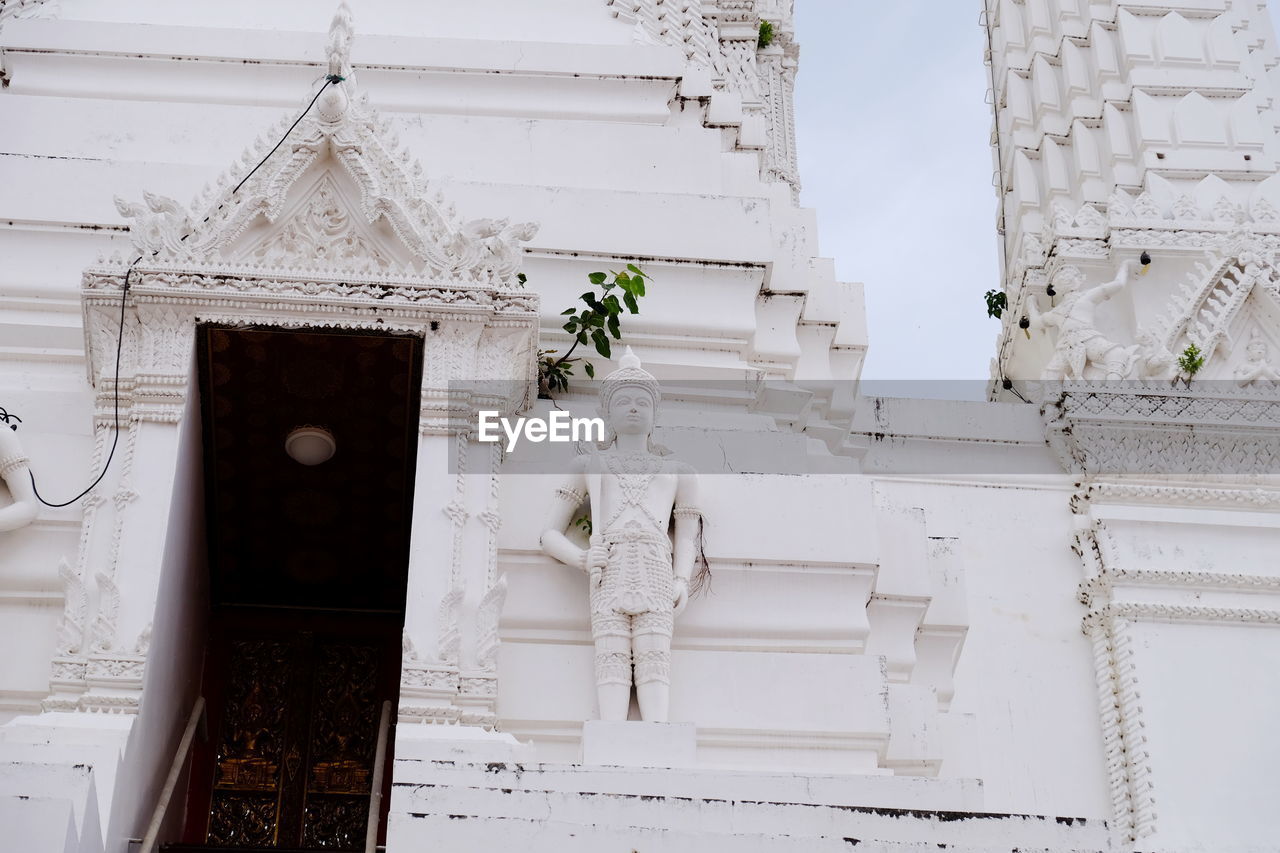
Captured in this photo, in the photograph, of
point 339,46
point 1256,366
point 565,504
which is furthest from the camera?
point 1256,366

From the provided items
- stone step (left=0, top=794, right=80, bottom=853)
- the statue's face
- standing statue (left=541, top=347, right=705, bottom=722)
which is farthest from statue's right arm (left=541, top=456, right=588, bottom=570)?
stone step (left=0, top=794, right=80, bottom=853)

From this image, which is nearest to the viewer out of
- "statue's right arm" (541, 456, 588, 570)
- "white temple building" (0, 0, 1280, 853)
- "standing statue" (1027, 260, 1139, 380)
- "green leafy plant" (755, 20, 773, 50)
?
"white temple building" (0, 0, 1280, 853)

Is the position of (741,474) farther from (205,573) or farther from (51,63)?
(51,63)

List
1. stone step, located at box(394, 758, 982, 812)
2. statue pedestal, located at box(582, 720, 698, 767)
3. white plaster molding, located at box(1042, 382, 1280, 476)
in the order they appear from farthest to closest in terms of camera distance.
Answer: white plaster molding, located at box(1042, 382, 1280, 476), statue pedestal, located at box(582, 720, 698, 767), stone step, located at box(394, 758, 982, 812)

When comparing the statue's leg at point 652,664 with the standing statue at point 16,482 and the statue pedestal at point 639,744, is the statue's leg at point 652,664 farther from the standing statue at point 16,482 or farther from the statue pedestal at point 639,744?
the standing statue at point 16,482

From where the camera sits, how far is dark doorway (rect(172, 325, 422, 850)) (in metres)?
12.1

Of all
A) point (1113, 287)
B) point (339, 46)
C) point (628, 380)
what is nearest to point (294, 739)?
point (628, 380)

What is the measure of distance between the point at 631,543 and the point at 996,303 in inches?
310

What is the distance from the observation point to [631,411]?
11711 millimetres

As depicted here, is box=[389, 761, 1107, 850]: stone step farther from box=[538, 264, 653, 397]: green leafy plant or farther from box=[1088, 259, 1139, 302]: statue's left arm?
box=[1088, 259, 1139, 302]: statue's left arm

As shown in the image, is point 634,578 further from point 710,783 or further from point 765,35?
point 765,35

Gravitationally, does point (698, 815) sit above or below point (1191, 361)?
below

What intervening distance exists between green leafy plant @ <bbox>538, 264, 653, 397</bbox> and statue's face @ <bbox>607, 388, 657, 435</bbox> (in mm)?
1290

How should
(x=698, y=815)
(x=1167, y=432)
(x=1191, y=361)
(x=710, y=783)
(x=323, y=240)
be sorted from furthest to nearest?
(x=1191, y=361) → (x=1167, y=432) → (x=323, y=240) → (x=710, y=783) → (x=698, y=815)
